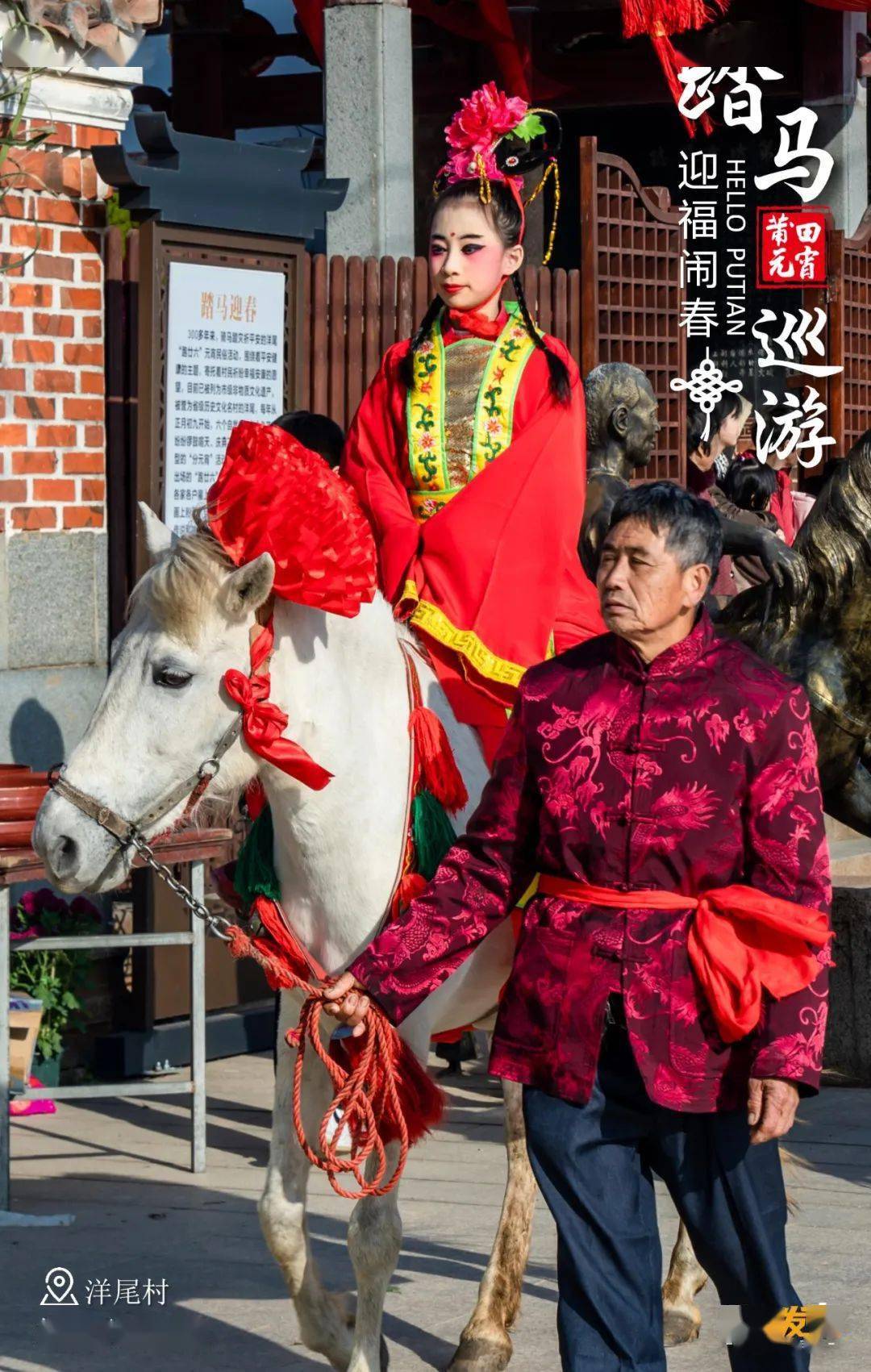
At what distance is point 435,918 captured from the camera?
347cm

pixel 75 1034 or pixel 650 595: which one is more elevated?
pixel 650 595

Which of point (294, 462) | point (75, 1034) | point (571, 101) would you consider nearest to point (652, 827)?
point (294, 462)

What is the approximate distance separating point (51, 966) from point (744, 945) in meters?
4.16

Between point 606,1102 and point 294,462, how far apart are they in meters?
1.36

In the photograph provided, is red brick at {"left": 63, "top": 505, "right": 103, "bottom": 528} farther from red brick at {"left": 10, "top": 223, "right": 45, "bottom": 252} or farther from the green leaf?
the green leaf

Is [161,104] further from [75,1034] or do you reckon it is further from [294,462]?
[294,462]

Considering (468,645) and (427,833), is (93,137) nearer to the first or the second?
(468,645)

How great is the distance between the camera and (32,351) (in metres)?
7.00

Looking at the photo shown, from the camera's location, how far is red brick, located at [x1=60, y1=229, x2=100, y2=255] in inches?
279

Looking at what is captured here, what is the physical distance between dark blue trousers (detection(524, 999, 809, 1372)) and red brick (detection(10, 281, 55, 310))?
4.31 meters

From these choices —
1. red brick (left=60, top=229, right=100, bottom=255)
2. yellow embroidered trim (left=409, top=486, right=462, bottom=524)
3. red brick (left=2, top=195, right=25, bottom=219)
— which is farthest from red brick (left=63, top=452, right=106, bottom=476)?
yellow embroidered trim (left=409, top=486, right=462, bottom=524)

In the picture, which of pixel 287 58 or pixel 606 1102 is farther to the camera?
pixel 287 58

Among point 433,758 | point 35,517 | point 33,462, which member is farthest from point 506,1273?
point 33,462

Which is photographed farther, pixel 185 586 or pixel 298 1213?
pixel 298 1213
